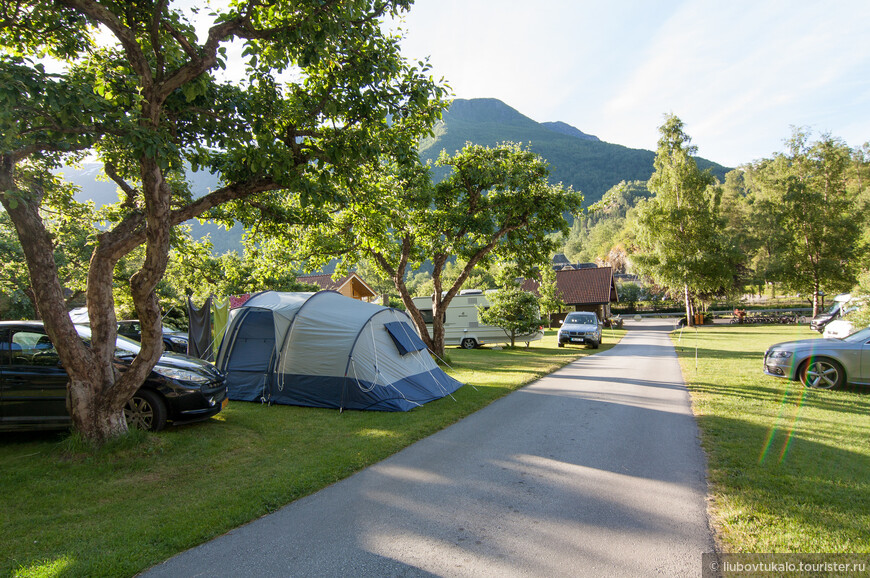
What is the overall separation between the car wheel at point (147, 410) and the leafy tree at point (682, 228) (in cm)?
3630

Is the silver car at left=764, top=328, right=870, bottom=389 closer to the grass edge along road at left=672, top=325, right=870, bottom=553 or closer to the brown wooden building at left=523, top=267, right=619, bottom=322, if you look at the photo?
the grass edge along road at left=672, top=325, right=870, bottom=553

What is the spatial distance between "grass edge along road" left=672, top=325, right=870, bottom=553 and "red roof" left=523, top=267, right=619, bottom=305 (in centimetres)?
3307

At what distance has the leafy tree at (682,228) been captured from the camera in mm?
34906

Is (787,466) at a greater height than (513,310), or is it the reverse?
(513,310)

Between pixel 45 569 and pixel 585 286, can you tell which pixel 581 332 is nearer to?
pixel 45 569

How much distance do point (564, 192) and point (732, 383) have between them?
7.34m

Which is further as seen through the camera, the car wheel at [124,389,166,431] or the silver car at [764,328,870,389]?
the silver car at [764,328,870,389]

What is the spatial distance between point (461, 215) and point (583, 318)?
12.8 meters

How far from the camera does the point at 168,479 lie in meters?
5.28

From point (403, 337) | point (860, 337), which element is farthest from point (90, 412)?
point (860, 337)

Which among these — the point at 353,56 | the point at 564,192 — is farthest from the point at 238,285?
the point at 353,56

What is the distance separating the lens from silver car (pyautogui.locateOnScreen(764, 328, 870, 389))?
9.50 metres

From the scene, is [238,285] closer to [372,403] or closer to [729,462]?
[372,403]

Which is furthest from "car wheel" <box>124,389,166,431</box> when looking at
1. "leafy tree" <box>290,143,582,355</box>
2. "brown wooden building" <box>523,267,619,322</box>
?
"brown wooden building" <box>523,267,619,322</box>
